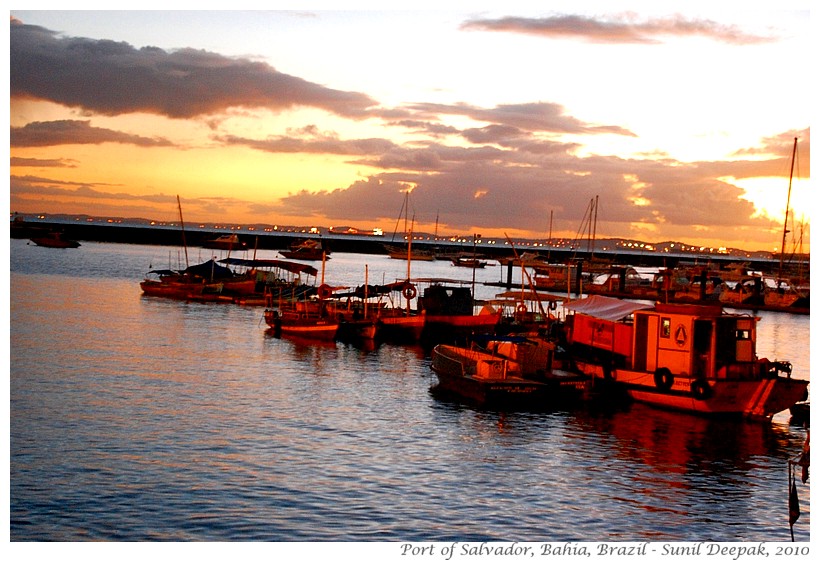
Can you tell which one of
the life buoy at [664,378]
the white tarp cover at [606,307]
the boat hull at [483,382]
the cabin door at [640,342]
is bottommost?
the boat hull at [483,382]

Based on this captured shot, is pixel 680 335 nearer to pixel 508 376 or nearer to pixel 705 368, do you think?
pixel 705 368

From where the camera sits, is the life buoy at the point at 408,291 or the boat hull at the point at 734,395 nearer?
the boat hull at the point at 734,395

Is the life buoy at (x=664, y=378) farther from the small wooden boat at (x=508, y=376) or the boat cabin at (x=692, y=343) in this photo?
the small wooden boat at (x=508, y=376)

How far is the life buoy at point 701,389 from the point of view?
29.6 meters

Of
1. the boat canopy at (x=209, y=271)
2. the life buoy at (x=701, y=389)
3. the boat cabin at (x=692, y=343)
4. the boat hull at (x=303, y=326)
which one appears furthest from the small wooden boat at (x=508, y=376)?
the boat canopy at (x=209, y=271)

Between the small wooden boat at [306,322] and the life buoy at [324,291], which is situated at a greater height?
the life buoy at [324,291]

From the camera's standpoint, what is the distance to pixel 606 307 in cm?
3616

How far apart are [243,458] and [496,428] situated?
817 centimetres

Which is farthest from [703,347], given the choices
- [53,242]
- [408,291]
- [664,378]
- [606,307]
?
[53,242]

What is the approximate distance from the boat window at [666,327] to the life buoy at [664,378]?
1.11 m

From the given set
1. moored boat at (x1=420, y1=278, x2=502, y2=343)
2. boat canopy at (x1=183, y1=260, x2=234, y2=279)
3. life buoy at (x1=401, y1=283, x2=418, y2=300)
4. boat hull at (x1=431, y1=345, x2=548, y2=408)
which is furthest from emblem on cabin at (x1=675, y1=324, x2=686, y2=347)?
boat canopy at (x1=183, y1=260, x2=234, y2=279)

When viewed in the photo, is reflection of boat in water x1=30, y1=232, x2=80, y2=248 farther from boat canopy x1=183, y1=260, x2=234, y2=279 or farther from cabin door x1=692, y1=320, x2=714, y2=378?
cabin door x1=692, y1=320, x2=714, y2=378

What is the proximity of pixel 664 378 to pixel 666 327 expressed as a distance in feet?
5.40

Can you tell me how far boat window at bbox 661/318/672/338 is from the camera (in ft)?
100
